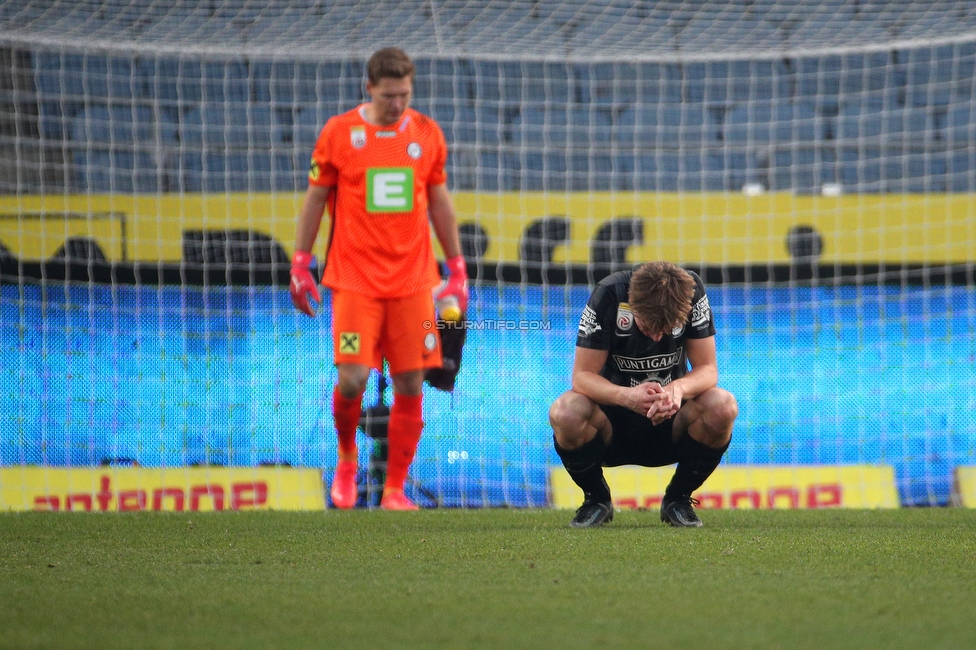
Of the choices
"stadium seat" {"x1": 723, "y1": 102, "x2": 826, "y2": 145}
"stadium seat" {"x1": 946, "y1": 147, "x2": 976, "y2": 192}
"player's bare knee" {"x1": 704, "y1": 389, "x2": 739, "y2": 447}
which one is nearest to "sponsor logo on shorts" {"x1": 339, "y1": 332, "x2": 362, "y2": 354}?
"player's bare knee" {"x1": 704, "y1": 389, "x2": 739, "y2": 447}

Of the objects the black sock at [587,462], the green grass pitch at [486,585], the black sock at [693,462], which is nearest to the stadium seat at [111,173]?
the green grass pitch at [486,585]

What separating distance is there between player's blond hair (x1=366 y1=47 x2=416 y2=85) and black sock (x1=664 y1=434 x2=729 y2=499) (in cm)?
160

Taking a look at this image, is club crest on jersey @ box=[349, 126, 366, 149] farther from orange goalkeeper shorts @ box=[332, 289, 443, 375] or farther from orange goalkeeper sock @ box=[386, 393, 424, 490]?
orange goalkeeper sock @ box=[386, 393, 424, 490]

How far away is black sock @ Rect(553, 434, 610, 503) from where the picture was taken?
12.4ft

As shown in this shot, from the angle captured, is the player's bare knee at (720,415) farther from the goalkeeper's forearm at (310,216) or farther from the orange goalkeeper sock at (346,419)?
the goalkeeper's forearm at (310,216)

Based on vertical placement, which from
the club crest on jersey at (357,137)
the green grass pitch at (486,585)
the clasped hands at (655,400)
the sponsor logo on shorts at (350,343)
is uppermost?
the club crest on jersey at (357,137)

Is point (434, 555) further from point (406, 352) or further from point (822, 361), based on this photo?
point (822, 361)

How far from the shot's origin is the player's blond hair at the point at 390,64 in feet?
13.3

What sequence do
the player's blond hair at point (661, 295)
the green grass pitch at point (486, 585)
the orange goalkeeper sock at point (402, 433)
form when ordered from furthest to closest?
1. the orange goalkeeper sock at point (402, 433)
2. the player's blond hair at point (661, 295)
3. the green grass pitch at point (486, 585)

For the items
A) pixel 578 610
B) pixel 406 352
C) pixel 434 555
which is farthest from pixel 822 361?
pixel 578 610

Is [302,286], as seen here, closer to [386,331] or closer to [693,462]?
[386,331]

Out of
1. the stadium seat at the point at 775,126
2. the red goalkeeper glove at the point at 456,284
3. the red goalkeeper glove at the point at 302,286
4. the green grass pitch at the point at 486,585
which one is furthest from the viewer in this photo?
the stadium seat at the point at 775,126

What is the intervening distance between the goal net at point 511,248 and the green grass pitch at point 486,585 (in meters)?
4.37

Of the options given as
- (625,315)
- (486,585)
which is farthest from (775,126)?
(486,585)
